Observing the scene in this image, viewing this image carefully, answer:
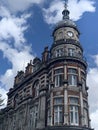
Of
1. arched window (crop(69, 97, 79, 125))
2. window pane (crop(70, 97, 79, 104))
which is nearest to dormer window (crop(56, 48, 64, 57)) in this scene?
window pane (crop(70, 97, 79, 104))

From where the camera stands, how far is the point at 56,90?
41.4 m

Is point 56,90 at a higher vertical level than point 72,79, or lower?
lower

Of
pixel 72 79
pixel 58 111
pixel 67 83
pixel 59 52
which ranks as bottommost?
pixel 58 111

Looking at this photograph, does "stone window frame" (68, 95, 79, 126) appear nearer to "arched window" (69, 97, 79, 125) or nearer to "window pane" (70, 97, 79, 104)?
"arched window" (69, 97, 79, 125)

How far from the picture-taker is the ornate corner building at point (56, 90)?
130 feet

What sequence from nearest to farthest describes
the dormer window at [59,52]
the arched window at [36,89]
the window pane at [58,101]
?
the window pane at [58,101] < the dormer window at [59,52] < the arched window at [36,89]

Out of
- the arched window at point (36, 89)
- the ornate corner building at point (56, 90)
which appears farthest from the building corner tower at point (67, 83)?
the arched window at point (36, 89)

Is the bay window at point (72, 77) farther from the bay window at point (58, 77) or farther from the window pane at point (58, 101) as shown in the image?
the window pane at point (58, 101)

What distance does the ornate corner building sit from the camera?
1556 inches

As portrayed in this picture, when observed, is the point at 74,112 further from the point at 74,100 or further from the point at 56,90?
the point at 56,90

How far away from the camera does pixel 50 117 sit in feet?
131

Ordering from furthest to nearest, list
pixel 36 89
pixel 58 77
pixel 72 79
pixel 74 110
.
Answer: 1. pixel 36 89
2. pixel 58 77
3. pixel 72 79
4. pixel 74 110

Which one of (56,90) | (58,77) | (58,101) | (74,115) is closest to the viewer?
(74,115)

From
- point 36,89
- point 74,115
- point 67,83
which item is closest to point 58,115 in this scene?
point 74,115
